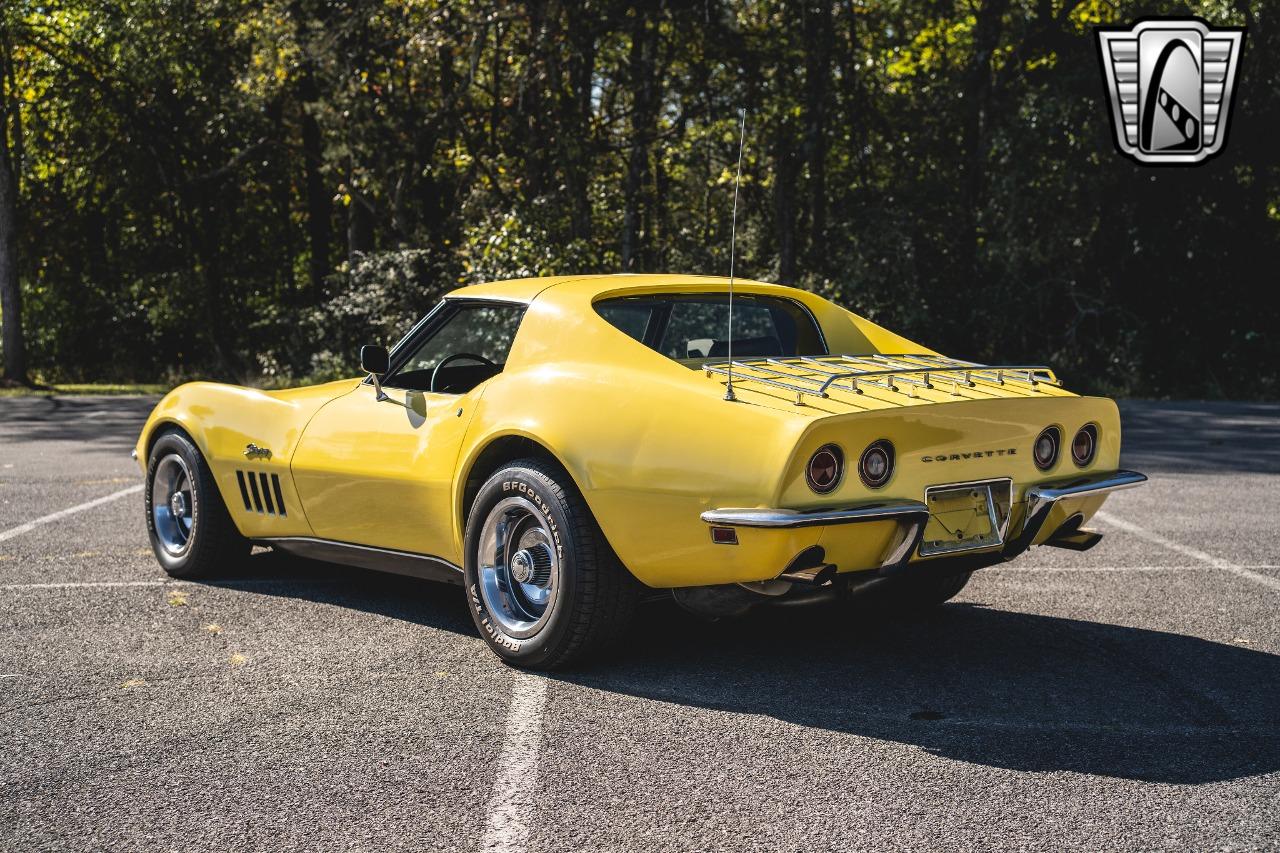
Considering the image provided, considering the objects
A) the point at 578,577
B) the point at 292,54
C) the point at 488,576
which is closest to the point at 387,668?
the point at 488,576

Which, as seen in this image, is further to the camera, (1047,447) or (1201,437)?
(1201,437)

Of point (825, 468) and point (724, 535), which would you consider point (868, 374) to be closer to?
point (825, 468)

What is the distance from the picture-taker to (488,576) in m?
4.91

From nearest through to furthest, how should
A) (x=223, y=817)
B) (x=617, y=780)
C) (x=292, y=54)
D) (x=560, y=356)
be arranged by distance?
(x=223, y=817)
(x=617, y=780)
(x=560, y=356)
(x=292, y=54)

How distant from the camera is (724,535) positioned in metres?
4.23

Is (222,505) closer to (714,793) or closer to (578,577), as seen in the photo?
(578,577)

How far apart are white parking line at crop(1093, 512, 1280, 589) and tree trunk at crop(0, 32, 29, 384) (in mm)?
20202

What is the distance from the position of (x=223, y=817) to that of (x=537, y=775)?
80 cm

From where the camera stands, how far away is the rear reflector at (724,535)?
420 cm

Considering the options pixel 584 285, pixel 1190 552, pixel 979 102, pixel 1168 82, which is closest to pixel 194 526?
pixel 584 285

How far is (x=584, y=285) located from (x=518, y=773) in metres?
2.14

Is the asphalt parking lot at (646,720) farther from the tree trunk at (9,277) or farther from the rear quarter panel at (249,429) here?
the tree trunk at (9,277)

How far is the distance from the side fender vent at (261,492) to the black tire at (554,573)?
135cm

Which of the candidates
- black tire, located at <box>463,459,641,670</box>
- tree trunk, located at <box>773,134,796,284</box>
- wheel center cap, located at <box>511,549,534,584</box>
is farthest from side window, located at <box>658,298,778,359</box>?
tree trunk, located at <box>773,134,796,284</box>
